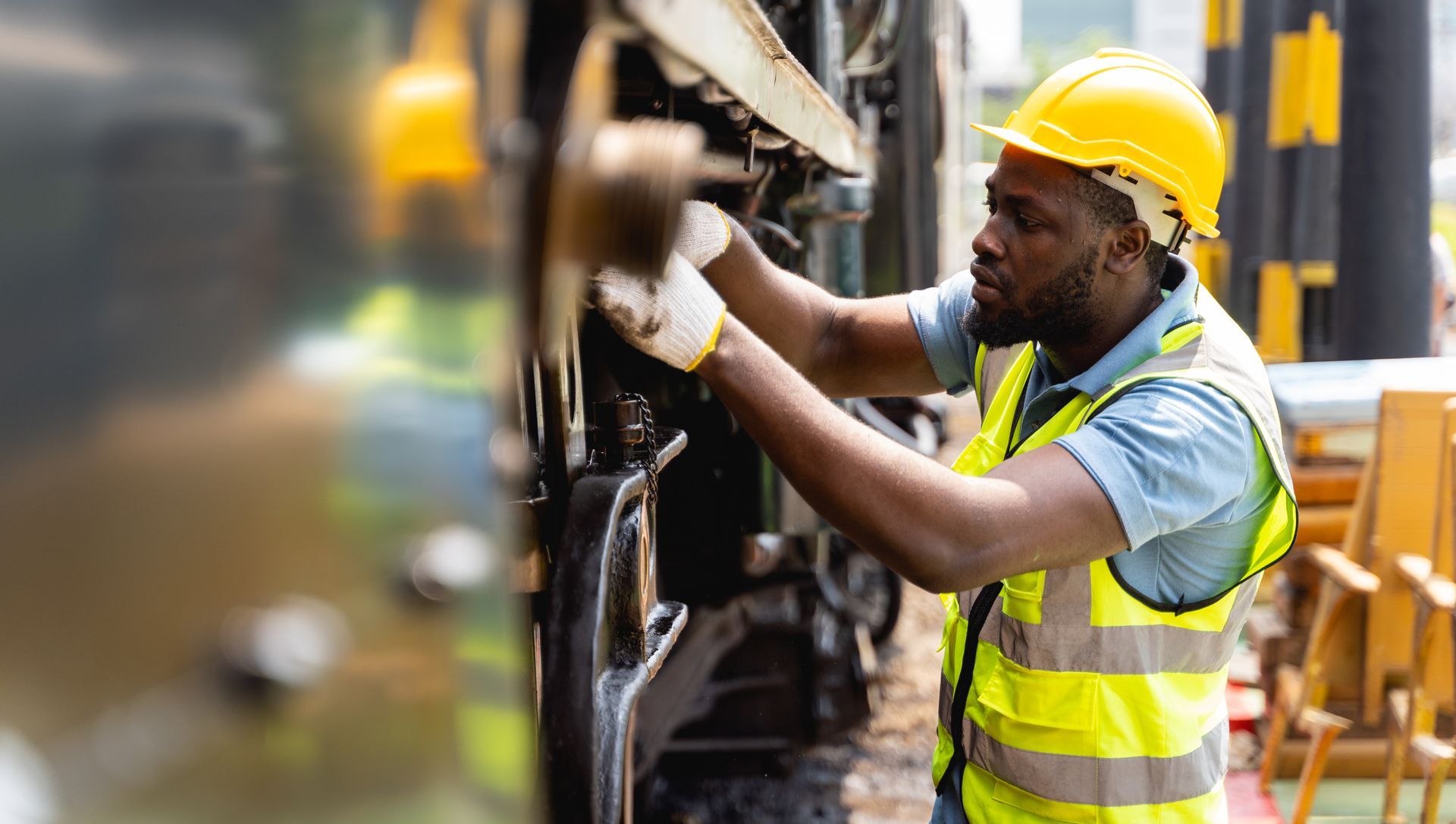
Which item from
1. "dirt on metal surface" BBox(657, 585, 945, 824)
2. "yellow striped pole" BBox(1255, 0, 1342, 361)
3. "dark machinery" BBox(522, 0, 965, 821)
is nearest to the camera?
"dark machinery" BBox(522, 0, 965, 821)

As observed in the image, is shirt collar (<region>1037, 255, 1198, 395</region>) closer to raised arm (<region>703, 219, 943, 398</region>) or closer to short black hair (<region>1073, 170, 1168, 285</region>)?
short black hair (<region>1073, 170, 1168, 285</region>)

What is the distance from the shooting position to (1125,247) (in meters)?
2.11

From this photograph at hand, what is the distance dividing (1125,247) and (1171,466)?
1.58 ft

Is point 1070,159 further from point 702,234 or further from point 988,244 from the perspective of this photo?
point 702,234

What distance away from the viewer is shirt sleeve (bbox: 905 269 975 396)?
2.48 metres

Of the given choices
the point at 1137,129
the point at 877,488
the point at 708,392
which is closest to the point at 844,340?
the point at 708,392

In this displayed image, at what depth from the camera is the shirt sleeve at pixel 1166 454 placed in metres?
1.79

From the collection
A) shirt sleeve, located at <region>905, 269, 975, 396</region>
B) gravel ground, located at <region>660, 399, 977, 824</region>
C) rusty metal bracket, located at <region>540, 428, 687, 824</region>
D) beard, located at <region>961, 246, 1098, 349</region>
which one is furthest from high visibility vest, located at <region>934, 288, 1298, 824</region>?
gravel ground, located at <region>660, 399, 977, 824</region>

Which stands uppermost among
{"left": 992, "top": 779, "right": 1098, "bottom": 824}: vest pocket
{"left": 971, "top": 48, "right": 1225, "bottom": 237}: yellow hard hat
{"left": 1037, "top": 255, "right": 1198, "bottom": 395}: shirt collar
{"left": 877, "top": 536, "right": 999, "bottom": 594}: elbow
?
{"left": 971, "top": 48, "right": 1225, "bottom": 237}: yellow hard hat

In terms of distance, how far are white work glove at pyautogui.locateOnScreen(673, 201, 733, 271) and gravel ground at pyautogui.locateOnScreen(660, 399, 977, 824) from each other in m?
2.23

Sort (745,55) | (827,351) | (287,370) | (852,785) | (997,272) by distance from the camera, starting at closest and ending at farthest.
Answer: (287,370) < (745,55) < (997,272) < (827,351) < (852,785)

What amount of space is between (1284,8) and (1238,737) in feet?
13.3

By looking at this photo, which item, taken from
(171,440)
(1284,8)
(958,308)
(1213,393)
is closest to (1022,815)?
(1213,393)

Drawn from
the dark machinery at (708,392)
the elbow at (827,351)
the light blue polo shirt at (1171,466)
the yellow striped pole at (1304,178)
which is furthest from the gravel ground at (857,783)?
the yellow striped pole at (1304,178)
